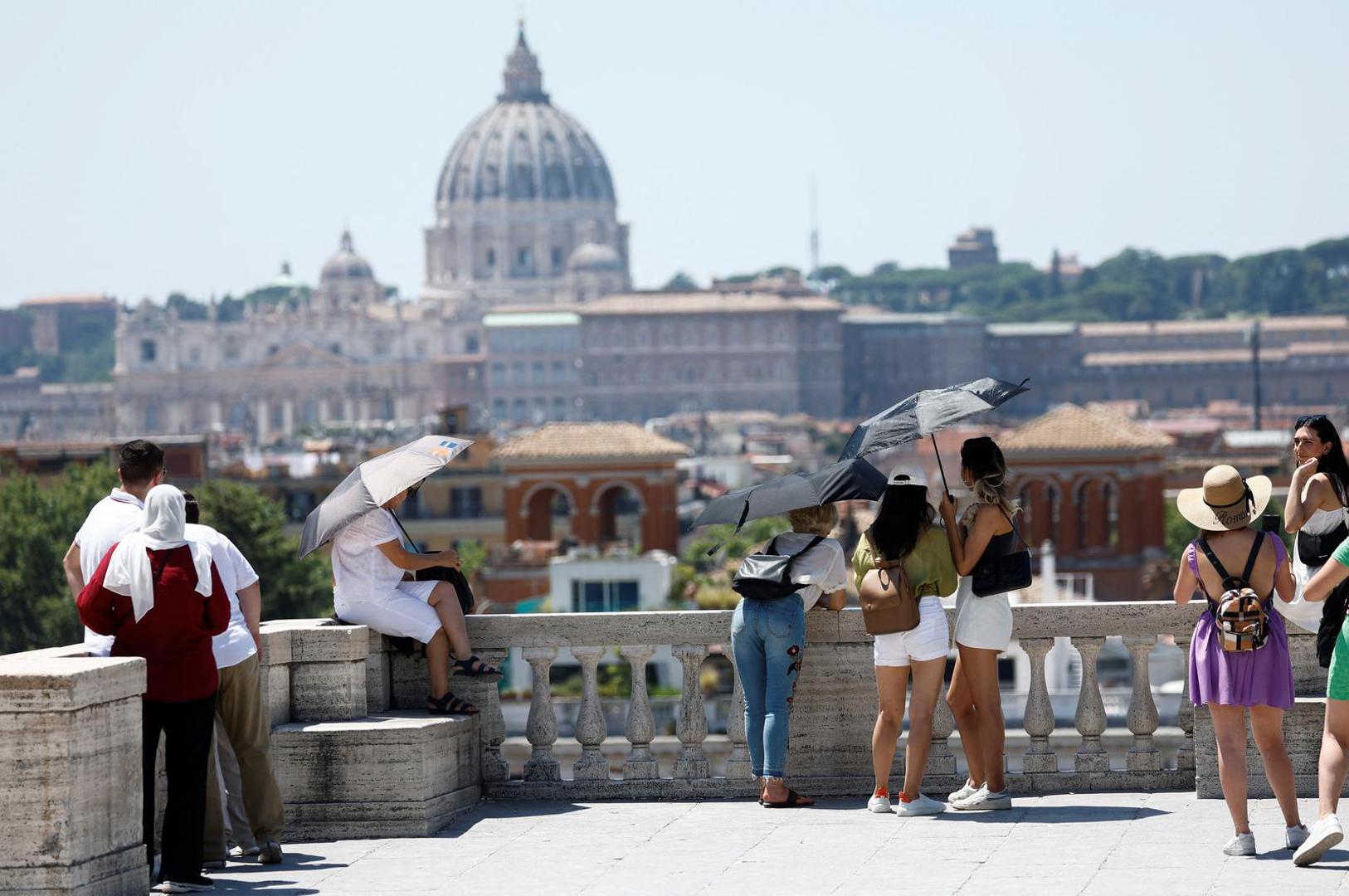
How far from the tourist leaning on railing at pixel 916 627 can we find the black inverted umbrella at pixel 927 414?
284 mm

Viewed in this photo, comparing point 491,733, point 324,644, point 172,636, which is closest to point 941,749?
point 491,733

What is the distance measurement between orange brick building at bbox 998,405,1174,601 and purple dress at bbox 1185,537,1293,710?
41.9 m

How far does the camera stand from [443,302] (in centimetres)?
17562

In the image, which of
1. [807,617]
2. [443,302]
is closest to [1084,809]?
[807,617]

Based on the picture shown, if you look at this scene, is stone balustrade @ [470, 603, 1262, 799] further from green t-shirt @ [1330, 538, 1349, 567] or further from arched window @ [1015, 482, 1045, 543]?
arched window @ [1015, 482, 1045, 543]

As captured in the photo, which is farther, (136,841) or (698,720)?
(698,720)

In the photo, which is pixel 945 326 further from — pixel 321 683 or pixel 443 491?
pixel 321 683

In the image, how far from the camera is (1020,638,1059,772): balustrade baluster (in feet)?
Result: 29.2

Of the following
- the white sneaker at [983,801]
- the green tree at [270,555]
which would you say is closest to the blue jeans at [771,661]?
the white sneaker at [983,801]

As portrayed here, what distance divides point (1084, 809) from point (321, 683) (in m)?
2.37

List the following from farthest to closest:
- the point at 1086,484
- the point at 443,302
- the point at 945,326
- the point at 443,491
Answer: the point at 443,302
the point at 945,326
the point at 443,491
the point at 1086,484

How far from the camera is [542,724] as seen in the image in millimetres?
9117

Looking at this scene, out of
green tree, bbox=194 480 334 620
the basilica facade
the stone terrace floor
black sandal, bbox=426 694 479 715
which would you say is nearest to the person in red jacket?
the stone terrace floor

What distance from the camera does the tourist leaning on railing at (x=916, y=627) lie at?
27.5 ft
